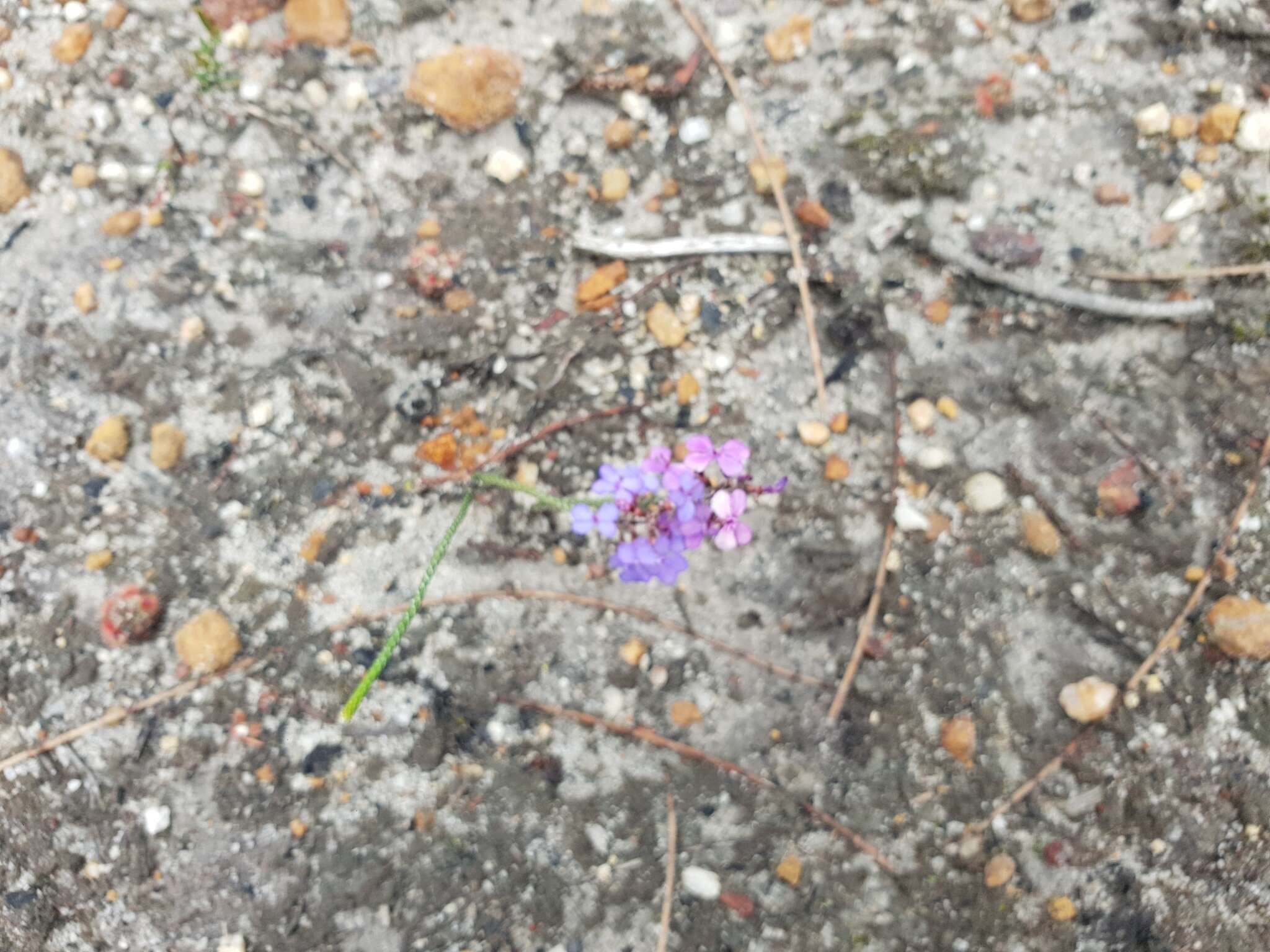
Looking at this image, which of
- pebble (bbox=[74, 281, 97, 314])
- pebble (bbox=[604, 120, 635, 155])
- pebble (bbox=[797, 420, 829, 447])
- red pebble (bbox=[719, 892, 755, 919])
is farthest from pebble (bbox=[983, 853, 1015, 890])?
pebble (bbox=[74, 281, 97, 314])

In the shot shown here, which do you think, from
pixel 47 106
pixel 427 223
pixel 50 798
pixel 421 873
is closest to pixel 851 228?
pixel 427 223

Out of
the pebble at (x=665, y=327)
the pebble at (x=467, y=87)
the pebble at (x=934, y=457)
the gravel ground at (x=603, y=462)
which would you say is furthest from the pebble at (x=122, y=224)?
the pebble at (x=934, y=457)

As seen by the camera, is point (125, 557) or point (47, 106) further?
point (47, 106)

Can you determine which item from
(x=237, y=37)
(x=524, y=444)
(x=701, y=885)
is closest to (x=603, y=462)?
(x=524, y=444)

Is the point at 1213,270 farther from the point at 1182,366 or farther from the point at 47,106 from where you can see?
the point at 47,106

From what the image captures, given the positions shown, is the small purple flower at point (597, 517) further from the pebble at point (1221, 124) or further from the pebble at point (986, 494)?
the pebble at point (1221, 124)

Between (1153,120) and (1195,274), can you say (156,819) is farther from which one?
(1153,120)
